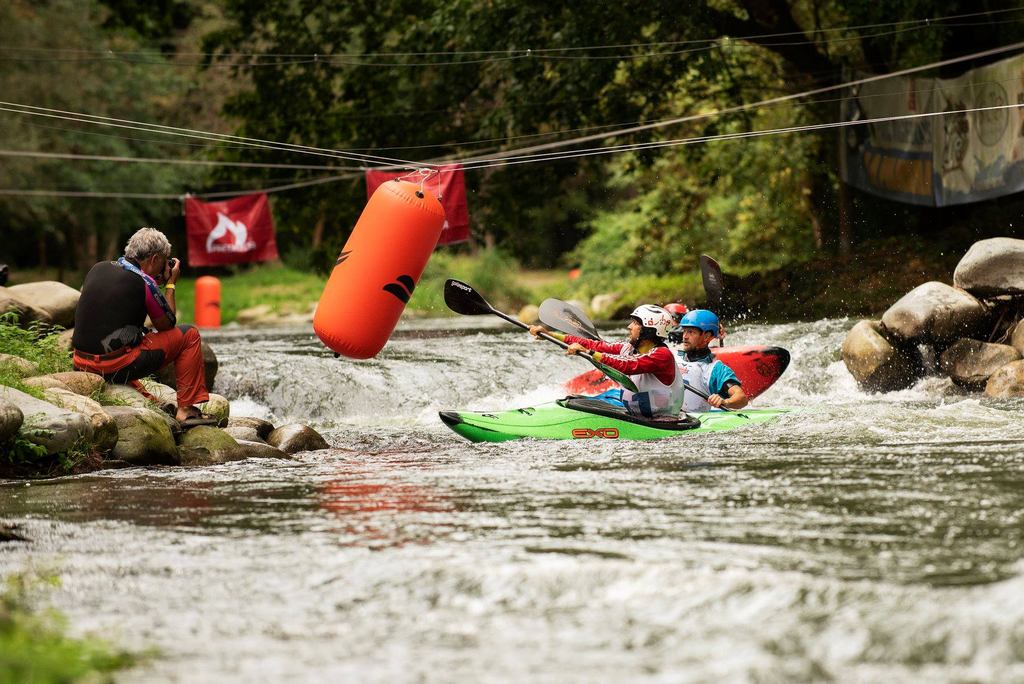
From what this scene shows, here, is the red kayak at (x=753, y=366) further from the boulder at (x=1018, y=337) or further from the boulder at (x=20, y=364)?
the boulder at (x=20, y=364)

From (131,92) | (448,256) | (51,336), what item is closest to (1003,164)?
(51,336)

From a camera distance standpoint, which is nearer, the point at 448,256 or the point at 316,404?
the point at 316,404

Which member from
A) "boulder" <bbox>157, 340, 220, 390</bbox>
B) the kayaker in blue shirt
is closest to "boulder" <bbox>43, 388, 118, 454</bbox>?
"boulder" <bbox>157, 340, 220, 390</bbox>

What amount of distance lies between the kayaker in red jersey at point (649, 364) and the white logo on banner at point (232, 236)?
10.5 metres

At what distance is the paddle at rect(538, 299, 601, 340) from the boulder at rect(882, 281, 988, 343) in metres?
3.37

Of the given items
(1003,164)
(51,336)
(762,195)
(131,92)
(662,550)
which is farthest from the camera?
(131,92)

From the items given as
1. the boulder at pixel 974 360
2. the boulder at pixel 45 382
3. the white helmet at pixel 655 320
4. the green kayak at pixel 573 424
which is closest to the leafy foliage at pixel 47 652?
the boulder at pixel 45 382

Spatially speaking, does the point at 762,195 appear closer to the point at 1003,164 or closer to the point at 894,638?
the point at 1003,164

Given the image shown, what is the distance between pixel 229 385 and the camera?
1227cm

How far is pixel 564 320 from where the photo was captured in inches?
386

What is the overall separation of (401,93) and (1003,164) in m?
8.17

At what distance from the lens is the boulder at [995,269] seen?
1173 cm

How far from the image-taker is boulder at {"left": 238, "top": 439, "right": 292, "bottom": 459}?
8.55m

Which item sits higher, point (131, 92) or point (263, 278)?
point (131, 92)
